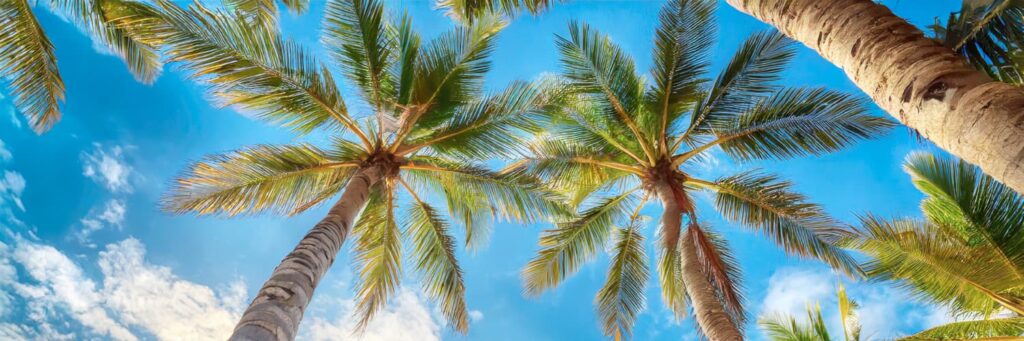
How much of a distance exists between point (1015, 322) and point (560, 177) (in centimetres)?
680

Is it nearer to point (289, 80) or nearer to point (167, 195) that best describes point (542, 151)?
point (289, 80)

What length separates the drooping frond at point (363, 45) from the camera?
8133mm

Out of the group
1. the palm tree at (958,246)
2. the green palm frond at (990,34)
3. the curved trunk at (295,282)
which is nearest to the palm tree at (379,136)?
the curved trunk at (295,282)

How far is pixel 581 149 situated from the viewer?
1011 cm

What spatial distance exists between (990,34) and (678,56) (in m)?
5.57

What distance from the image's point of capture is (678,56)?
923 centimetres

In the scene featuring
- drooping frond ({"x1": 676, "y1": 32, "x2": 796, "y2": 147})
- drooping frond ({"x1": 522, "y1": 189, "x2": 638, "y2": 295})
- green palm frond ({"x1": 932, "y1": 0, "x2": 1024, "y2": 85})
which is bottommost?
green palm frond ({"x1": 932, "y1": 0, "x2": 1024, "y2": 85})

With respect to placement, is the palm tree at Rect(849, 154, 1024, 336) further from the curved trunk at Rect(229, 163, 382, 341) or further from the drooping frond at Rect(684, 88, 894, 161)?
the curved trunk at Rect(229, 163, 382, 341)

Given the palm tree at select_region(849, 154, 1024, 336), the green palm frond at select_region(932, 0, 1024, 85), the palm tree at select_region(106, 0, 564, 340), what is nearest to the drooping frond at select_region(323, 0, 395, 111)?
the palm tree at select_region(106, 0, 564, 340)

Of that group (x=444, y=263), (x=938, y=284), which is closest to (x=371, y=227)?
(x=444, y=263)

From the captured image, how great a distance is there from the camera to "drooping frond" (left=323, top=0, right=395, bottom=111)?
813 cm

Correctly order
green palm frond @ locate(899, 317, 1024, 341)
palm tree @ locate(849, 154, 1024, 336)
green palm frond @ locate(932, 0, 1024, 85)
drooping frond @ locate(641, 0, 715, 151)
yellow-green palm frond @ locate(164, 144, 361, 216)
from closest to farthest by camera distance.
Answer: green palm frond @ locate(932, 0, 1024, 85) → palm tree @ locate(849, 154, 1024, 336) → yellow-green palm frond @ locate(164, 144, 361, 216) → green palm frond @ locate(899, 317, 1024, 341) → drooping frond @ locate(641, 0, 715, 151)

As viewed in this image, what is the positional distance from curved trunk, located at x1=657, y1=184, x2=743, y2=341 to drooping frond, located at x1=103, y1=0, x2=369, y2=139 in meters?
4.90

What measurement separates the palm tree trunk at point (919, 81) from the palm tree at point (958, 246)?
5.81m
